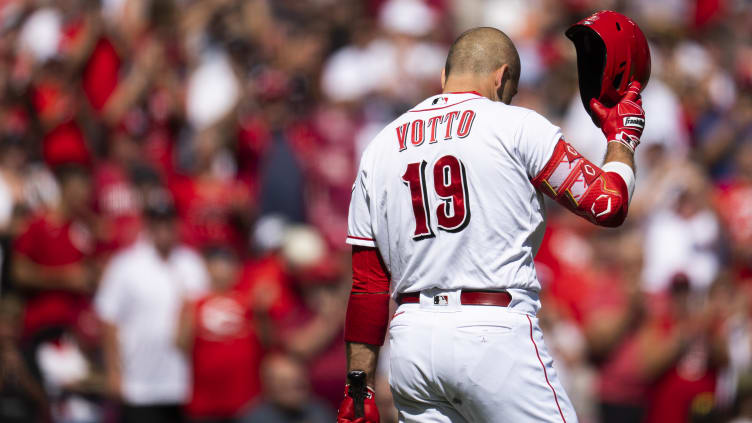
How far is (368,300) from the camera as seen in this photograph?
5.17 meters

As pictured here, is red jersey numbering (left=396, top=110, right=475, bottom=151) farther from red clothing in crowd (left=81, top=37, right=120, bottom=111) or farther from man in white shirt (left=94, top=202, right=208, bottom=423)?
red clothing in crowd (left=81, top=37, right=120, bottom=111)

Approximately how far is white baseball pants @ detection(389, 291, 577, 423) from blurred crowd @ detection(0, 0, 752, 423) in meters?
3.40

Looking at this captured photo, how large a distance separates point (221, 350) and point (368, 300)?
15.5 ft

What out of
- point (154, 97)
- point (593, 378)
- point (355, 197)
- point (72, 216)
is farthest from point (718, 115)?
point (355, 197)

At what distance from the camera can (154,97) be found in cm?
1284

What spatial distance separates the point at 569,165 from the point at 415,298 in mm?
841

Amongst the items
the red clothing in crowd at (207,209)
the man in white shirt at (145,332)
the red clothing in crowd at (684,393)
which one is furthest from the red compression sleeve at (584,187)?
the red clothing in crowd at (207,209)

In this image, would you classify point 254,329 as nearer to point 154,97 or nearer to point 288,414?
point 288,414

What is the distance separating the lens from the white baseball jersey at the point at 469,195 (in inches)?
189

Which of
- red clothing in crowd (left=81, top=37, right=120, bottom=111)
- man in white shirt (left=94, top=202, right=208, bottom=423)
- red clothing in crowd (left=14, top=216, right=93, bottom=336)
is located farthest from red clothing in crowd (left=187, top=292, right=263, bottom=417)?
red clothing in crowd (left=81, top=37, right=120, bottom=111)

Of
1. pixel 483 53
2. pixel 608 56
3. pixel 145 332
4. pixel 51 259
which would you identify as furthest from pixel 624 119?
pixel 51 259

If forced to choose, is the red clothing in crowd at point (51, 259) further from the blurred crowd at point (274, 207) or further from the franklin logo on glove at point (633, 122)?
the franklin logo on glove at point (633, 122)

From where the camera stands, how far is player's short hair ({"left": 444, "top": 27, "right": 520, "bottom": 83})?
5.09 m

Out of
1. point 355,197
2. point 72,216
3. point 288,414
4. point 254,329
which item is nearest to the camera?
point 355,197
